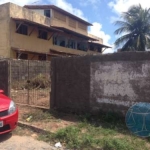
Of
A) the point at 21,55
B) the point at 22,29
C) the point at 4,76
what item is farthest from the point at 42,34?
the point at 4,76

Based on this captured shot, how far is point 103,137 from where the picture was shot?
497 centimetres

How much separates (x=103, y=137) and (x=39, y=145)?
1.37m

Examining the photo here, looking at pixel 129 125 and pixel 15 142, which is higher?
pixel 129 125

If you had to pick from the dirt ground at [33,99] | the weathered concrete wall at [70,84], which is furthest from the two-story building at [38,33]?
the weathered concrete wall at [70,84]

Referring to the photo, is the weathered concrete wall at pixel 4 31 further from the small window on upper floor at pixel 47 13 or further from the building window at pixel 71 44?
the building window at pixel 71 44

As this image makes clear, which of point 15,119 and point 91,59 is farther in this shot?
point 91,59

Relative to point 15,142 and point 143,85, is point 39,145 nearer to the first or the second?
point 15,142

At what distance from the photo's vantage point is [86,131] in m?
5.47

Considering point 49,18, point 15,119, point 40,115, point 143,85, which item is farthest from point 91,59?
point 49,18

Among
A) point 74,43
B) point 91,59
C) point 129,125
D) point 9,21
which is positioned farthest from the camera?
point 74,43

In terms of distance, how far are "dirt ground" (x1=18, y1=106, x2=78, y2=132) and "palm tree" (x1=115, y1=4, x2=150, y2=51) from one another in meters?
20.5

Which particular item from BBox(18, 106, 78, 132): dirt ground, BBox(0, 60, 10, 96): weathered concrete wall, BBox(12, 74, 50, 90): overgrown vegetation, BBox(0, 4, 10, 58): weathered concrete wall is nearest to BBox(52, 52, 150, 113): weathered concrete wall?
BBox(18, 106, 78, 132): dirt ground

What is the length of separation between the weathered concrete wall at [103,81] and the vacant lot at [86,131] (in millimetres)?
404

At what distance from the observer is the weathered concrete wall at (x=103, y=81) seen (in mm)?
5789
